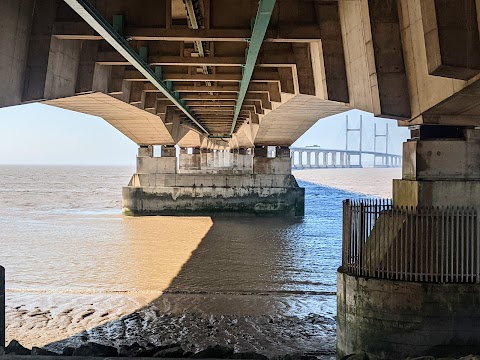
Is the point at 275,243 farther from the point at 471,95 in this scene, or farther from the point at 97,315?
the point at 471,95

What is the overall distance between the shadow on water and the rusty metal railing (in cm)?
238

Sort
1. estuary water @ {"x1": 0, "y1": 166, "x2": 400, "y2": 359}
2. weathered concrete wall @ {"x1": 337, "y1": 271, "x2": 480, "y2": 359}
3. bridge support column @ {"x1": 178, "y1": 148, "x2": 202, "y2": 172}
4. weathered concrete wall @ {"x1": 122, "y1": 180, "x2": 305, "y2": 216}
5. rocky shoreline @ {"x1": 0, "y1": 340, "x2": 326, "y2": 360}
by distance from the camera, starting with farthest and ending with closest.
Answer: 1. bridge support column @ {"x1": 178, "y1": 148, "x2": 202, "y2": 172}
2. weathered concrete wall @ {"x1": 122, "y1": 180, "x2": 305, "y2": 216}
3. estuary water @ {"x1": 0, "y1": 166, "x2": 400, "y2": 359}
4. weathered concrete wall @ {"x1": 337, "y1": 271, "x2": 480, "y2": 359}
5. rocky shoreline @ {"x1": 0, "y1": 340, "x2": 326, "y2": 360}

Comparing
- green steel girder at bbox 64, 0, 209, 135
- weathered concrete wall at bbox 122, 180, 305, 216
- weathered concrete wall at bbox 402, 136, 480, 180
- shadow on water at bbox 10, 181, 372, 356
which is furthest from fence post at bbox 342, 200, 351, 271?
weathered concrete wall at bbox 122, 180, 305, 216

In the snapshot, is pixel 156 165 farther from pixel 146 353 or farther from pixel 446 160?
pixel 146 353

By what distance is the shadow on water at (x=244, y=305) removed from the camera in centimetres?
1182

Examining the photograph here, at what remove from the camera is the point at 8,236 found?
95.5 ft

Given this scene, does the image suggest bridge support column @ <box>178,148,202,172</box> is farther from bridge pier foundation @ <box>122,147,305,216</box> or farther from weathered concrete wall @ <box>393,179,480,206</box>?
weathered concrete wall @ <box>393,179,480,206</box>

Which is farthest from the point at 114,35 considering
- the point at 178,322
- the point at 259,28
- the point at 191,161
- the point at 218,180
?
the point at 191,161

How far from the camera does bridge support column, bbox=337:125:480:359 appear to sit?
29.6ft

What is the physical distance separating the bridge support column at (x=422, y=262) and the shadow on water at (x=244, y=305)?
6.68 feet

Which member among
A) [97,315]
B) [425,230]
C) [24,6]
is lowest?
[97,315]

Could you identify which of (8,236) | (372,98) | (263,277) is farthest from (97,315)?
(8,236)

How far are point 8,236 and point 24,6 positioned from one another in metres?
19.5

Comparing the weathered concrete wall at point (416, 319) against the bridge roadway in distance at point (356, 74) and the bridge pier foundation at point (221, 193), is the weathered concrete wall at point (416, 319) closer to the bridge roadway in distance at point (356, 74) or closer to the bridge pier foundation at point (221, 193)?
the bridge roadway in distance at point (356, 74)
